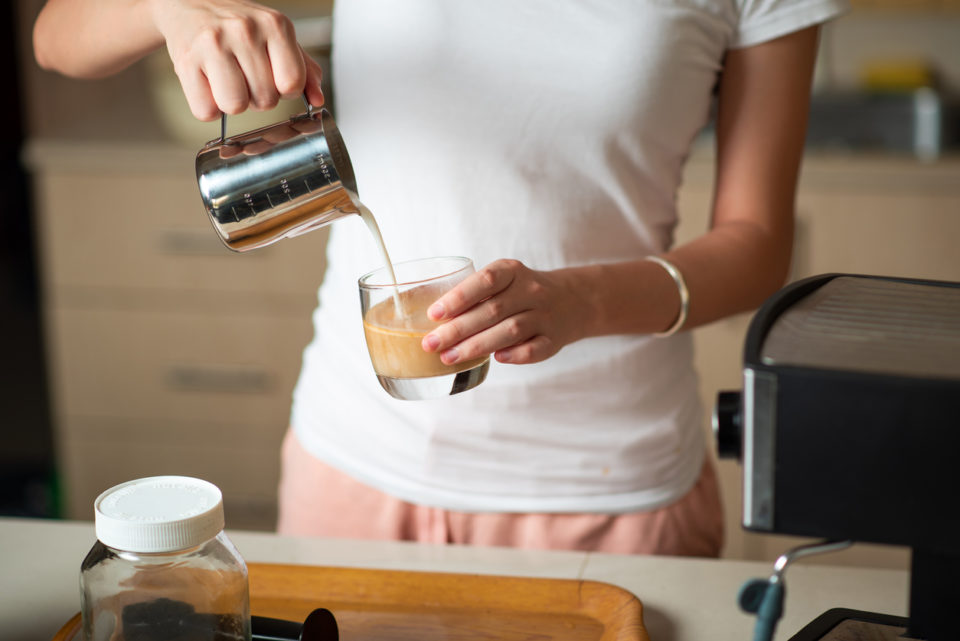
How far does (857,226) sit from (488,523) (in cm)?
144

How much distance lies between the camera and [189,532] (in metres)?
0.65

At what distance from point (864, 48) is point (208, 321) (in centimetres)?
180

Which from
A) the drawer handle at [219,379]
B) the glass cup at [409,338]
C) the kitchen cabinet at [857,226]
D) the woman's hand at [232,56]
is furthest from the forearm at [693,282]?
the drawer handle at [219,379]

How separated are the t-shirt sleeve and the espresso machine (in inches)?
19.0

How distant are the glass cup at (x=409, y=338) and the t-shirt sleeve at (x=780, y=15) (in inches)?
15.7

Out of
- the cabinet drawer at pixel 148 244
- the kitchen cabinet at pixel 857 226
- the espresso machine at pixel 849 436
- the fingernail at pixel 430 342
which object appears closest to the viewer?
the espresso machine at pixel 849 436

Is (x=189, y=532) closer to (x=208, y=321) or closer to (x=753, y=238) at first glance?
(x=753, y=238)

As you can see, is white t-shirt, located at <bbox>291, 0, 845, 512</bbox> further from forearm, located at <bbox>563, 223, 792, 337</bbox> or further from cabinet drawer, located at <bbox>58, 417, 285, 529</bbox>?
cabinet drawer, located at <bbox>58, 417, 285, 529</bbox>

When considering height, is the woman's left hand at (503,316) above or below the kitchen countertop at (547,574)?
above

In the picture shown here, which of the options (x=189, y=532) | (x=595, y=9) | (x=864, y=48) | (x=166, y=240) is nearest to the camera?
(x=189, y=532)

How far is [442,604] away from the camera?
872 mm

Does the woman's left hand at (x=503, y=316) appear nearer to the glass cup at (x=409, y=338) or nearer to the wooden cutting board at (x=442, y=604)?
the glass cup at (x=409, y=338)

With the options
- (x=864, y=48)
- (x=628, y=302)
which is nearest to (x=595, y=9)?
(x=628, y=302)

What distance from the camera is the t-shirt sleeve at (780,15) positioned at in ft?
3.23
